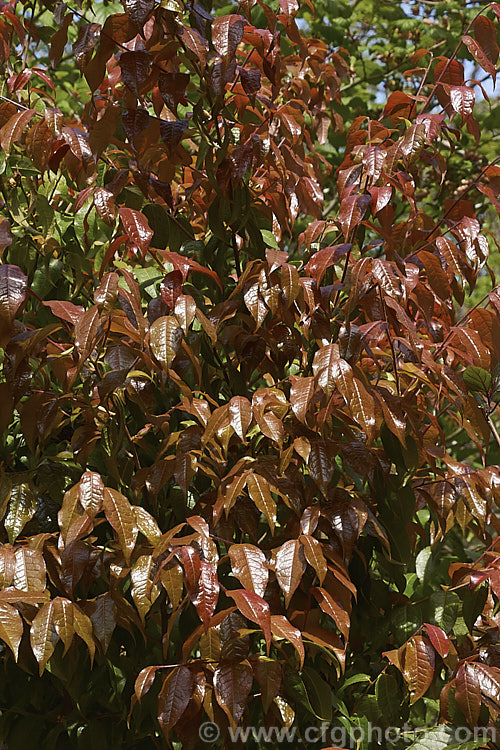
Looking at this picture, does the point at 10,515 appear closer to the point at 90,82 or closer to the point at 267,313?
the point at 267,313

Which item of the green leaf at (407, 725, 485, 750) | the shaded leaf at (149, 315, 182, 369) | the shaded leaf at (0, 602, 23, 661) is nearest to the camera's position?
the shaded leaf at (0, 602, 23, 661)

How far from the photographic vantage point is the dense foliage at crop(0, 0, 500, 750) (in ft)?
3.91

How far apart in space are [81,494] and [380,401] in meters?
0.52

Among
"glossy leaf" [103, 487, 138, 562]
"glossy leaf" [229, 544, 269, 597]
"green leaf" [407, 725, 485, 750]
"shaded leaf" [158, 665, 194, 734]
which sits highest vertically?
"glossy leaf" [103, 487, 138, 562]

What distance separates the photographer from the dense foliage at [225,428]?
119 centimetres

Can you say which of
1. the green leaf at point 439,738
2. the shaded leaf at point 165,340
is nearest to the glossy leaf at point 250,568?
the shaded leaf at point 165,340

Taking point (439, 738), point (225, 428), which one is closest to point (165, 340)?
point (225, 428)

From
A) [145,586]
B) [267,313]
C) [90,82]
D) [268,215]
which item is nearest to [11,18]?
[90,82]

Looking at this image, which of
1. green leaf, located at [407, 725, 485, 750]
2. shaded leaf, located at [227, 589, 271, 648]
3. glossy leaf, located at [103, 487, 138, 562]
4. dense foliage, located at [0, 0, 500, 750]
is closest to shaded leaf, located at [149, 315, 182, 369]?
dense foliage, located at [0, 0, 500, 750]

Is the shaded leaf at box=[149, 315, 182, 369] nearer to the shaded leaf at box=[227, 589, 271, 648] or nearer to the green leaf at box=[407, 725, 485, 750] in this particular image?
the shaded leaf at box=[227, 589, 271, 648]

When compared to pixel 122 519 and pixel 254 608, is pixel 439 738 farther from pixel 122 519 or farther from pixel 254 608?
pixel 122 519

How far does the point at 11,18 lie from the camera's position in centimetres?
159

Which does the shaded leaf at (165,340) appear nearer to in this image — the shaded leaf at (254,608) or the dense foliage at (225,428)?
the dense foliage at (225,428)

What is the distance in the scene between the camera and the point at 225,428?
1.25 m
